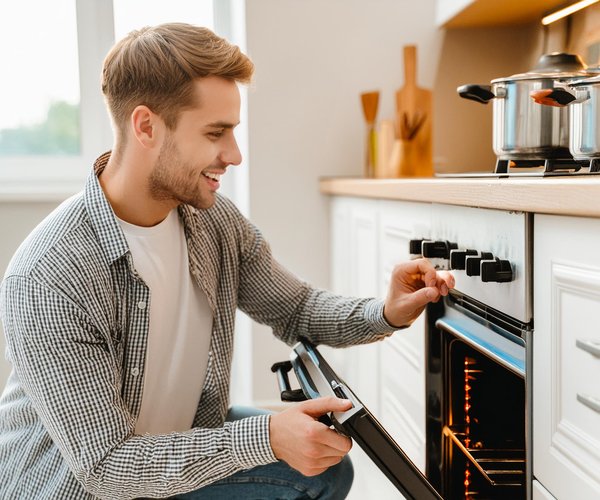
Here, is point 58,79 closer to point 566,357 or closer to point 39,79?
point 39,79

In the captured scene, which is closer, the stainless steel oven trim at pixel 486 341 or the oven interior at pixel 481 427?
the stainless steel oven trim at pixel 486 341

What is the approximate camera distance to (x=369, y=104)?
2793mm

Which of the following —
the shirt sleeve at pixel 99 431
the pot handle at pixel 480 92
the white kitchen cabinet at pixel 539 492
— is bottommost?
the white kitchen cabinet at pixel 539 492

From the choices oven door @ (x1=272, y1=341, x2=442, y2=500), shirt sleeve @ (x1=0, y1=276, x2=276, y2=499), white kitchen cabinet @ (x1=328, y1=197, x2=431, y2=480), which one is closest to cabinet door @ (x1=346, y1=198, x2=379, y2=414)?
white kitchen cabinet @ (x1=328, y1=197, x2=431, y2=480)

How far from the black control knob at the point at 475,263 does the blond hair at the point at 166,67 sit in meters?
0.52

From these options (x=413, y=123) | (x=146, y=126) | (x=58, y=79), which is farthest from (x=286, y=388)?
(x=58, y=79)

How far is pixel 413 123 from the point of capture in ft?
8.74

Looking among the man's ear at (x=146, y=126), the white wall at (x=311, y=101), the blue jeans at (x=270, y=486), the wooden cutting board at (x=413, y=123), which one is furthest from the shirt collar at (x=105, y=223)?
the white wall at (x=311, y=101)

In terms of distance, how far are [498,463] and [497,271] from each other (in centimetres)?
40

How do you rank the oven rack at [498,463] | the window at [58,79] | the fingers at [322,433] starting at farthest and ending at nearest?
the window at [58,79] < the oven rack at [498,463] < the fingers at [322,433]

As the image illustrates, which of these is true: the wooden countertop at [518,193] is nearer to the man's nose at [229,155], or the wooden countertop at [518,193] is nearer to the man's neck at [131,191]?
the man's nose at [229,155]

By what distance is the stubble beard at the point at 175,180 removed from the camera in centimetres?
140

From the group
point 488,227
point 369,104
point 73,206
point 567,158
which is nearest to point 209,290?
point 73,206

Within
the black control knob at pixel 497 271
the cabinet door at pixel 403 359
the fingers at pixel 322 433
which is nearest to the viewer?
the fingers at pixel 322 433
